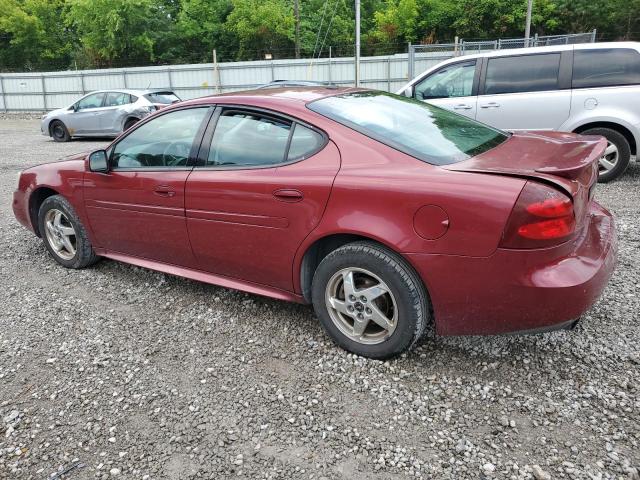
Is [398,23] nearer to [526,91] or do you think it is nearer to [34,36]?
[34,36]

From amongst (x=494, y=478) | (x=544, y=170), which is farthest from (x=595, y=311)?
(x=494, y=478)

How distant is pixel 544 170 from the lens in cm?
258

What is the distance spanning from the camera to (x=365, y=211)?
9.11ft

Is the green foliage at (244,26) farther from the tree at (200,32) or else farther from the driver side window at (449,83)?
the driver side window at (449,83)

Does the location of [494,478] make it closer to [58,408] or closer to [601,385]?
[601,385]

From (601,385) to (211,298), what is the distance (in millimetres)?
2517

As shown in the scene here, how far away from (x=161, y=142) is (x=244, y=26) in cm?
4066

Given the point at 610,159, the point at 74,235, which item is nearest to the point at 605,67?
the point at 610,159

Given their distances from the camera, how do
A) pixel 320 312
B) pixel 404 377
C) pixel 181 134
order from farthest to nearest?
pixel 181 134 → pixel 320 312 → pixel 404 377

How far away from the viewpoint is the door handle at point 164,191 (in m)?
3.56

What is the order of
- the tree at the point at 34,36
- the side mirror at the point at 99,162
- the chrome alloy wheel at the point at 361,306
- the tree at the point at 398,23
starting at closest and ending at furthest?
the chrome alloy wheel at the point at 361,306 → the side mirror at the point at 99,162 → the tree at the point at 398,23 → the tree at the point at 34,36

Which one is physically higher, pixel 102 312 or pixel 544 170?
pixel 544 170

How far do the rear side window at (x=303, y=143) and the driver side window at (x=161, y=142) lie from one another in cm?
80

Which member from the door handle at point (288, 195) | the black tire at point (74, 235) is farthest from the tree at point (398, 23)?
the door handle at point (288, 195)
